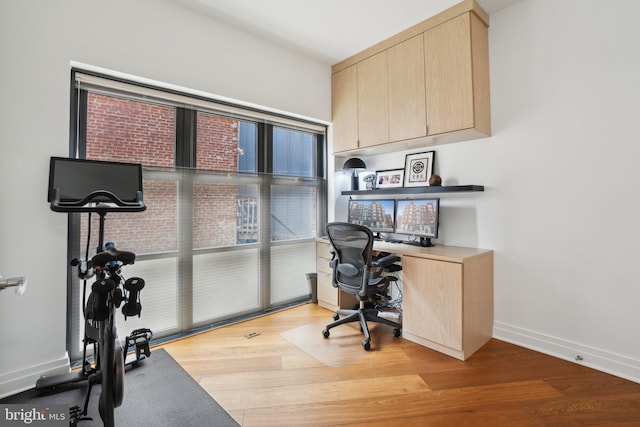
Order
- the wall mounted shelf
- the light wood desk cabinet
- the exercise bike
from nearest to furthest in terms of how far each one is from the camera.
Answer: the exercise bike
the light wood desk cabinet
the wall mounted shelf

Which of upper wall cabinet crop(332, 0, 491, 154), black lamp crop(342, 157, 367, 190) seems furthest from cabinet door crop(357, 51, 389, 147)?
black lamp crop(342, 157, 367, 190)

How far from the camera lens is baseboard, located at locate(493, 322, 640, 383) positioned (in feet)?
6.75

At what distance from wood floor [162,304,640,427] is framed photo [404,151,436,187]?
1.65 meters

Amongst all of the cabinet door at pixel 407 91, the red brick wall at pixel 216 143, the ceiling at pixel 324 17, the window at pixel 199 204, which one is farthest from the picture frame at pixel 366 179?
the red brick wall at pixel 216 143

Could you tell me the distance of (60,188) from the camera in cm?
189

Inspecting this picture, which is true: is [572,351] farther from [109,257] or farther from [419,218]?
[109,257]

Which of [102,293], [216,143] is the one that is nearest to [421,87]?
[216,143]

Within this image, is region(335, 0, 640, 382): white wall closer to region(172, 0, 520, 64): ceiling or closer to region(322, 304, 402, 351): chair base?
region(172, 0, 520, 64): ceiling

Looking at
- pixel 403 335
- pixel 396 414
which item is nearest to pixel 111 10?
pixel 396 414

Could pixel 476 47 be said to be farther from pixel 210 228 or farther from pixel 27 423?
pixel 27 423

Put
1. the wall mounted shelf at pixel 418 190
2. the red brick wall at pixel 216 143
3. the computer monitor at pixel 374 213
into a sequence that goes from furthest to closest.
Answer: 1. the computer monitor at pixel 374 213
2. the red brick wall at pixel 216 143
3. the wall mounted shelf at pixel 418 190

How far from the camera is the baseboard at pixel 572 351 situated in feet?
6.75

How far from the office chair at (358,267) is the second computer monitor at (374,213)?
71 centimetres

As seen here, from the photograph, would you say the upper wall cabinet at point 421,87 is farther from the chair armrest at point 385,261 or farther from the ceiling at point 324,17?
the chair armrest at point 385,261
